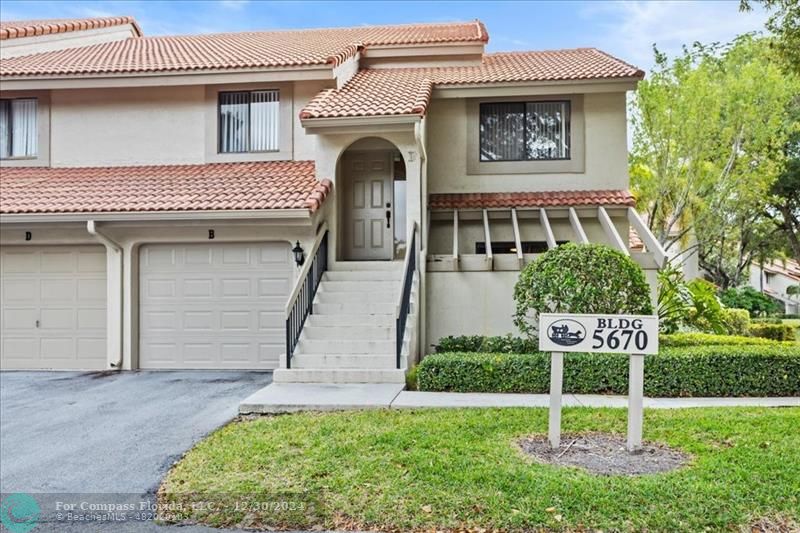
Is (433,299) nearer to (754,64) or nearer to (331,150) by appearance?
(331,150)

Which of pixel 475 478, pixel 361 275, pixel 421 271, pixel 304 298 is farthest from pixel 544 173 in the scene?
pixel 475 478

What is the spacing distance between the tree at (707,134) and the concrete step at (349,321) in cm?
1109

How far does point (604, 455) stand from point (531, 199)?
25.5 ft

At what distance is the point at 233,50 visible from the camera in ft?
46.4

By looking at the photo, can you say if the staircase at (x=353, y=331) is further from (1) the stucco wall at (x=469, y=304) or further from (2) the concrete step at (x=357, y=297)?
(1) the stucco wall at (x=469, y=304)

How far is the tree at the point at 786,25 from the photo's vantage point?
8.73 m

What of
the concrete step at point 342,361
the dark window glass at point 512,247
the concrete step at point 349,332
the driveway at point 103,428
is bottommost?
the driveway at point 103,428

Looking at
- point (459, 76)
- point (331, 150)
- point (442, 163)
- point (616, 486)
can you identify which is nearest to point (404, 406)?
point (616, 486)

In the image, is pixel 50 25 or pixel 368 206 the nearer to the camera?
pixel 368 206

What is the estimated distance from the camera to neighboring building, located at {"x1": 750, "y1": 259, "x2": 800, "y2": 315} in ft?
139

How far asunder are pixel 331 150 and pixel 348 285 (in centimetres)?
263

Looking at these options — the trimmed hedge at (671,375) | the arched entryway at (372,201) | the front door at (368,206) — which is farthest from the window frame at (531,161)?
the trimmed hedge at (671,375)

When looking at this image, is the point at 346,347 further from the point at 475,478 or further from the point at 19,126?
the point at 19,126

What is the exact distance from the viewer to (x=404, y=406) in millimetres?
7172
